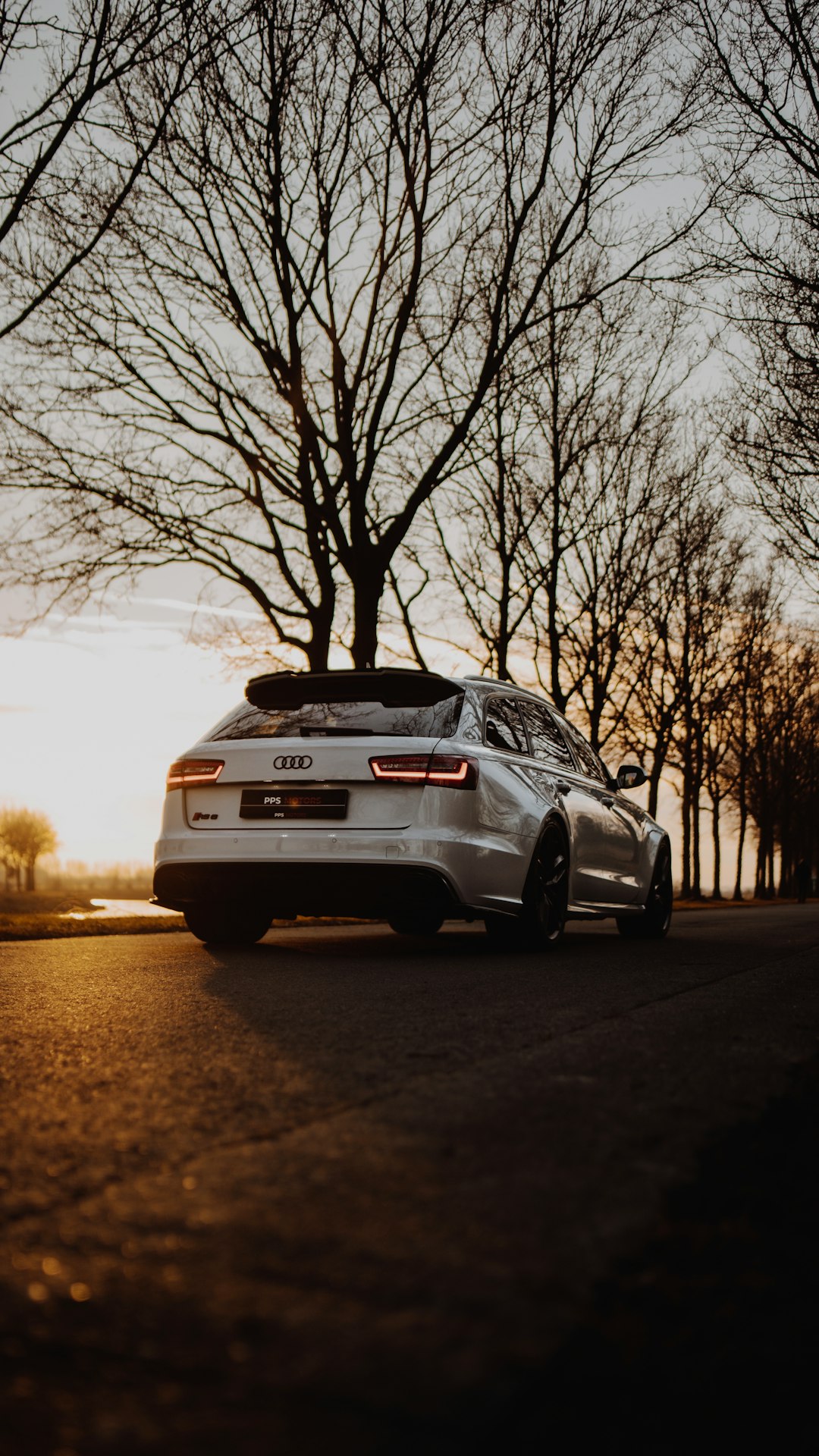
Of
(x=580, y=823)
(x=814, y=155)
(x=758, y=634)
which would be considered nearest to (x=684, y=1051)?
(x=580, y=823)

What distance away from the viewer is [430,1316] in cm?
191

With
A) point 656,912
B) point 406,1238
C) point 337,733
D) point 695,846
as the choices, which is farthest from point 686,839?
point 406,1238

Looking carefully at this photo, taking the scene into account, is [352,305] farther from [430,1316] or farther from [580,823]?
[430,1316]

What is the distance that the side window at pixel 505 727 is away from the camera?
821cm

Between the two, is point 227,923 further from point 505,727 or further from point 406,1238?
point 406,1238

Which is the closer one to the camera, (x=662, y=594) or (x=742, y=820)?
(x=662, y=594)

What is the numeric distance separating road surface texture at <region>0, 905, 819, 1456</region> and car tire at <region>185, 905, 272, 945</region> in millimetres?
4006

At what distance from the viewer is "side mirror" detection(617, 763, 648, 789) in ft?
34.6

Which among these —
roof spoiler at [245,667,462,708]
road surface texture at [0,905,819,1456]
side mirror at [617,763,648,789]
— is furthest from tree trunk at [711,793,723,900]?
road surface texture at [0,905,819,1456]

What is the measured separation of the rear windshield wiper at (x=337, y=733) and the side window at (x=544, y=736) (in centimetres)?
162

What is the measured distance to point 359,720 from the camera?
7.80 meters

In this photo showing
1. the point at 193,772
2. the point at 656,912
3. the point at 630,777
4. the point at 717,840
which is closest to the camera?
the point at 193,772

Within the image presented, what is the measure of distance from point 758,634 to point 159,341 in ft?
74.4

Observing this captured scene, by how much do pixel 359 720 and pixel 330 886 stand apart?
39.3 inches
